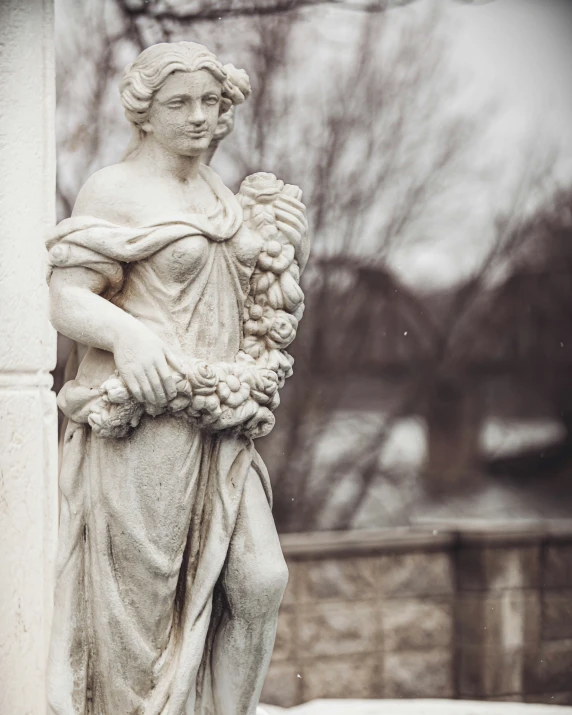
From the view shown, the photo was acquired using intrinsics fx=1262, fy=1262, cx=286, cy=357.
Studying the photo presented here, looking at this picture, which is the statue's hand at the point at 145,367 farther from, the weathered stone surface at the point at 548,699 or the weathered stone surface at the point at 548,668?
the weathered stone surface at the point at 548,699

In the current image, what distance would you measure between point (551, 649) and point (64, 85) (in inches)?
132

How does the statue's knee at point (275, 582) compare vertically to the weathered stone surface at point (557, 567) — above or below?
above

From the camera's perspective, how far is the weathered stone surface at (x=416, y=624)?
5.61m

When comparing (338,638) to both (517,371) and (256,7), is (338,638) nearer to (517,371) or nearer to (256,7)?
(517,371)

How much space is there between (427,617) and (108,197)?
3528mm

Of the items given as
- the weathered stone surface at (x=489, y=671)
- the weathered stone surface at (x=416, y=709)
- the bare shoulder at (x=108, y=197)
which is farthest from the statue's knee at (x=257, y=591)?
the weathered stone surface at (x=489, y=671)

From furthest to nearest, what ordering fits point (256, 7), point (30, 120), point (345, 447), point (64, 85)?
point (345, 447) < point (256, 7) < point (64, 85) < point (30, 120)

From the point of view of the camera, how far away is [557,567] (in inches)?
230

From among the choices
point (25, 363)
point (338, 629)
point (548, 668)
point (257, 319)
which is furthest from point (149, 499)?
point (548, 668)

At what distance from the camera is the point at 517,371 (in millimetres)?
6402

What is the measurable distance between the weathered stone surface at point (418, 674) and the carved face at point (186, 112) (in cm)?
351

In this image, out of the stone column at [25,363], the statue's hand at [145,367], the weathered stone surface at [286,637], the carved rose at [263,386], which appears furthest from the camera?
the weathered stone surface at [286,637]

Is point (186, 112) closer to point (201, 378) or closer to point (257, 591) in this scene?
point (201, 378)

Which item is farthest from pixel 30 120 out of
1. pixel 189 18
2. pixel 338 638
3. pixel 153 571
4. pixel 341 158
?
pixel 338 638
